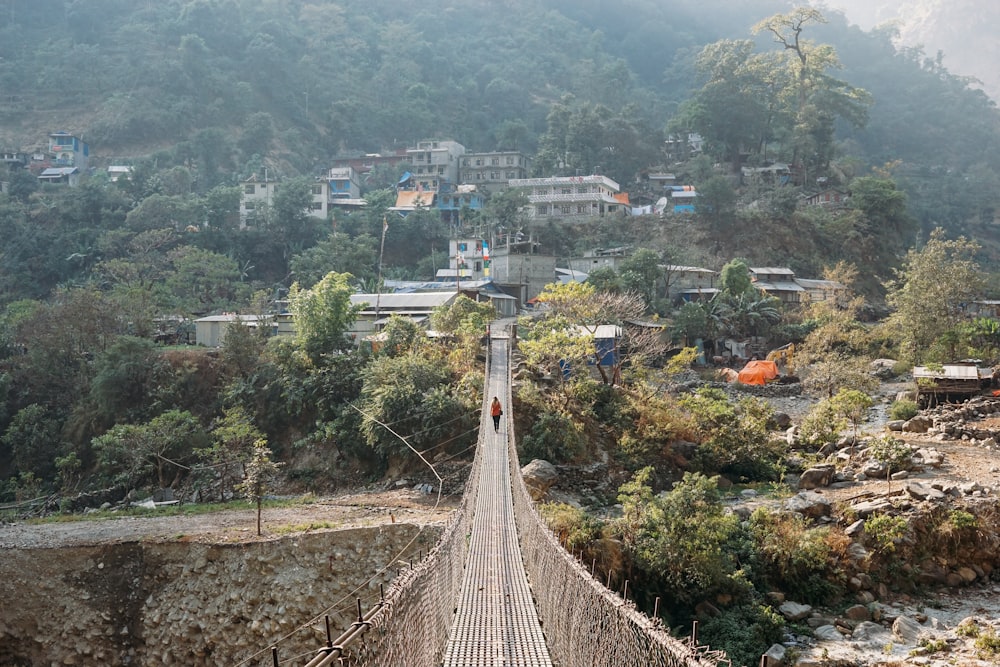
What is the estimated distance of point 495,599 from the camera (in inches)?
242

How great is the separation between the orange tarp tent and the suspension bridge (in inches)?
406

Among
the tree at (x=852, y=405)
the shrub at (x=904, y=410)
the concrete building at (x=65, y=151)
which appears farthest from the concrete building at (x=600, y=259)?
the concrete building at (x=65, y=151)

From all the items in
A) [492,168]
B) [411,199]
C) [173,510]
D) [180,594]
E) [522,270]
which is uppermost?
[492,168]

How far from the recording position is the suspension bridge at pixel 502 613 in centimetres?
360

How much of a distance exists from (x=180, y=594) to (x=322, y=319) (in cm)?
621

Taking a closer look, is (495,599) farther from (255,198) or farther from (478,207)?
(478,207)

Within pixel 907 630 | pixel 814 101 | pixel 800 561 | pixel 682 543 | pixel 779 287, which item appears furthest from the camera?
pixel 814 101

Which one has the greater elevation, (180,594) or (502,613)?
(502,613)

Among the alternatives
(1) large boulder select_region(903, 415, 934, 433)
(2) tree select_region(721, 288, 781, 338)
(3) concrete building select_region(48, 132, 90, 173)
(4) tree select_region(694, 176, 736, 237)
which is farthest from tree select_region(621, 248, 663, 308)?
(3) concrete building select_region(48, 132, 90, 173)

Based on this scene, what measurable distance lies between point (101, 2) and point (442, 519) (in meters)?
40.9

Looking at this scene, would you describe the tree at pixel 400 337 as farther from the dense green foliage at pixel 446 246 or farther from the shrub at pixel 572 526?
the shrub at pixel 572 526

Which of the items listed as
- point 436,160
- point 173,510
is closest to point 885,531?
point 173,510

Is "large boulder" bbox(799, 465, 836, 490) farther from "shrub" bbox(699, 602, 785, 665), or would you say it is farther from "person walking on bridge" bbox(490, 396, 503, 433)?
"person walking on bridge" bbox(490, 396, 503, 433)

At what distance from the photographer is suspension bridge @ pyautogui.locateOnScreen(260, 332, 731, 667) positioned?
11.8 feet
